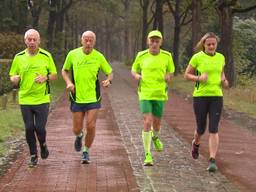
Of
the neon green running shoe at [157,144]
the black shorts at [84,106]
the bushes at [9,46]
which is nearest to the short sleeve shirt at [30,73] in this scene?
the black shorts at [84,106]

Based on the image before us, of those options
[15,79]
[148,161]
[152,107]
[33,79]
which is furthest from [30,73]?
[148,161]

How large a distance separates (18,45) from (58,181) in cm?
2088

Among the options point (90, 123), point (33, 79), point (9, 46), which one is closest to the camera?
point (33, 79)

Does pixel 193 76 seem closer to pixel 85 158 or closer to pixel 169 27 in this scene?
pixel 85 158

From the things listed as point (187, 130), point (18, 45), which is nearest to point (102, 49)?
point (18, 45)

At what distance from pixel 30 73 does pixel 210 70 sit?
269 centimetres

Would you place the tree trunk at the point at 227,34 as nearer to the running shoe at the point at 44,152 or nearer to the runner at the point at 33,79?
the running shoe at the point at 44,152

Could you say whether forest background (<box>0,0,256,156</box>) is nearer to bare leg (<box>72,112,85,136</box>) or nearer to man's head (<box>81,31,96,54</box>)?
bare leg (<box>72,112,85,136</box>)

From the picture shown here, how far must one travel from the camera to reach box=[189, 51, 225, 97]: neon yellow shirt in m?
8.98

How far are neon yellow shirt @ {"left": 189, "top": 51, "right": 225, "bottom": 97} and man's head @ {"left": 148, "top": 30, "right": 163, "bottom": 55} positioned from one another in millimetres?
622

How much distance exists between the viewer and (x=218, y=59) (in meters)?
9.02

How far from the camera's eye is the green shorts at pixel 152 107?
937 cm

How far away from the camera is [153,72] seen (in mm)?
9289

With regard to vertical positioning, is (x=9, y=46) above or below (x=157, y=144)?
above
